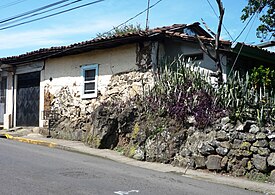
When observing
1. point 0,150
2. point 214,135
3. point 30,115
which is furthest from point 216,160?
point 30,115

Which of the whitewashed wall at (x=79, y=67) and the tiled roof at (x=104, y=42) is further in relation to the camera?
the whitewashed wall at (x=79, y=67)

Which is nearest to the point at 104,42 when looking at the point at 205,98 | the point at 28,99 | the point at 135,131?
the point at 135,131

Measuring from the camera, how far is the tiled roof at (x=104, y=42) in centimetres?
1327

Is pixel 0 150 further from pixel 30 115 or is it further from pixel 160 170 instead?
pixel 30 115

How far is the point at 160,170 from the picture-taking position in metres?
10.1

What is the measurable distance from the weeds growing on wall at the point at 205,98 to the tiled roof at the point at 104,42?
1.26m

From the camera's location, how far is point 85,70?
1641 cm

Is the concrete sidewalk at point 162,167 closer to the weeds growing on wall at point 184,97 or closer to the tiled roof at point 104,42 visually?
the weeds growing on wall at point 184,97

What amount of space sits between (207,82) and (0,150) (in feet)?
21.4

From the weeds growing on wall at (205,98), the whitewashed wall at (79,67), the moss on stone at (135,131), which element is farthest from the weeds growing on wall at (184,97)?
the whitewashed wall at (79,67)

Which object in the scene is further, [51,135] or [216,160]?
[51,135]

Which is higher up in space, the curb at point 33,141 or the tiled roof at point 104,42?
the tiled roof at point 104,42

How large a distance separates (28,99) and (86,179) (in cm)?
1233

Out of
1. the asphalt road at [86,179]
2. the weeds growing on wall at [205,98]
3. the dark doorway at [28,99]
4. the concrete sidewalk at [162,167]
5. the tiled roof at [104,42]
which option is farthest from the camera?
the dark doorway at [28,99]
